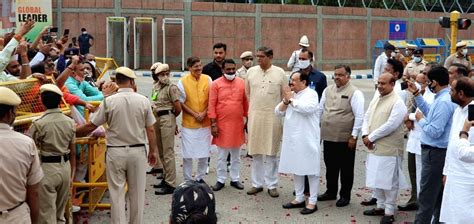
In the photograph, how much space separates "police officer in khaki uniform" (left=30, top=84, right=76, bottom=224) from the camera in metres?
6.29

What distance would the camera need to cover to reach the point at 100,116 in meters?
7.11

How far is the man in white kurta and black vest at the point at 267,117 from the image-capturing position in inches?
364

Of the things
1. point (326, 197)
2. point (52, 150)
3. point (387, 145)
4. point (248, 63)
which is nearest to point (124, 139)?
point (52, 150)

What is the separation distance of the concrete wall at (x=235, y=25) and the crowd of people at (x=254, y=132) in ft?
54.3

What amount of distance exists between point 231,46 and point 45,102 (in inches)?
867

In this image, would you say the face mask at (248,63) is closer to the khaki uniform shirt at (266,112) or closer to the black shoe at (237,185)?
the khaki uniform shirt at (266,112)

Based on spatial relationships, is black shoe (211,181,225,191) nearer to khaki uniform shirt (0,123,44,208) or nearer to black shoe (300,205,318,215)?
black shoe (300,205,318,215)

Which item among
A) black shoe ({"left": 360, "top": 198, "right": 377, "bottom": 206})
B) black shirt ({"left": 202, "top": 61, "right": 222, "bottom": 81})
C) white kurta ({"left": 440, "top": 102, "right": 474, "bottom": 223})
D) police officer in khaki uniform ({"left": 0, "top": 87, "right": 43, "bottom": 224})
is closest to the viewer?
police officer in khaki uniform ({"left": 0, "top": 87, "right": 43, "bottom": 224})

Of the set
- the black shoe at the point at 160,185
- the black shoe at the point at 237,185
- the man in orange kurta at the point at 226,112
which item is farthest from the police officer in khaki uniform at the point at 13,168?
the black shoe at the point at 237,185

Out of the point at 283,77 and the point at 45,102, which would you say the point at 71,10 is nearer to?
the point at 283,77

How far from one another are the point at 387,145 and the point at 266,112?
1975mm

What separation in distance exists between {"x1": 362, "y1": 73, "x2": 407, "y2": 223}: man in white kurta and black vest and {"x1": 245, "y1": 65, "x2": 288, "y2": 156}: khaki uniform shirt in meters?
1.63

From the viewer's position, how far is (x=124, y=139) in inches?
280

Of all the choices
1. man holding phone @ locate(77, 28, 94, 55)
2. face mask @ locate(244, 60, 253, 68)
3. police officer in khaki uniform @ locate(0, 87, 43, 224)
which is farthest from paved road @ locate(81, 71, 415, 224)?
man holding phone @ locate(77, 28, 94, 55)
